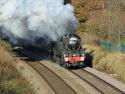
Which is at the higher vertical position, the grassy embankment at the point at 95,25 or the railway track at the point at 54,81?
the grassy embankment at the point at 95,25

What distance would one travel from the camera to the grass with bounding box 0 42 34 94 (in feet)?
67.6

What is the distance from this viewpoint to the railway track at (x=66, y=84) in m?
22.5

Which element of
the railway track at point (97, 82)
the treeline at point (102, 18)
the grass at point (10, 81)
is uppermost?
the treeline at point (102, 18)

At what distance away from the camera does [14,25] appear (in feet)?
119

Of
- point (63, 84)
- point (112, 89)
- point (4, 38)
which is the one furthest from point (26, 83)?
point (4, 38)

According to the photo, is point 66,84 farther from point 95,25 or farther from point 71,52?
point 95,25

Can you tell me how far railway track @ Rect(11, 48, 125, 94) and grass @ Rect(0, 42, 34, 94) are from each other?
1.77 meters

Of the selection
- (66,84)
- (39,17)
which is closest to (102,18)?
(39,17)

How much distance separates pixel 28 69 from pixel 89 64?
6.17 meters

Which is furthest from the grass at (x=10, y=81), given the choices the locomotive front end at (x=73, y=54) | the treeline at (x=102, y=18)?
the treeline at (x=102, y=18)

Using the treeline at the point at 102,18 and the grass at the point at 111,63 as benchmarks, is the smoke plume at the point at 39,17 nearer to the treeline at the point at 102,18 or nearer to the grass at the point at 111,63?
the grass at the point at 111,63

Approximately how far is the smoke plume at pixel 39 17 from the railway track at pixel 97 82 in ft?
16.5

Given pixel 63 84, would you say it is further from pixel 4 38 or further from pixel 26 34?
pixel 4 38

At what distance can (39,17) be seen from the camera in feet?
117
